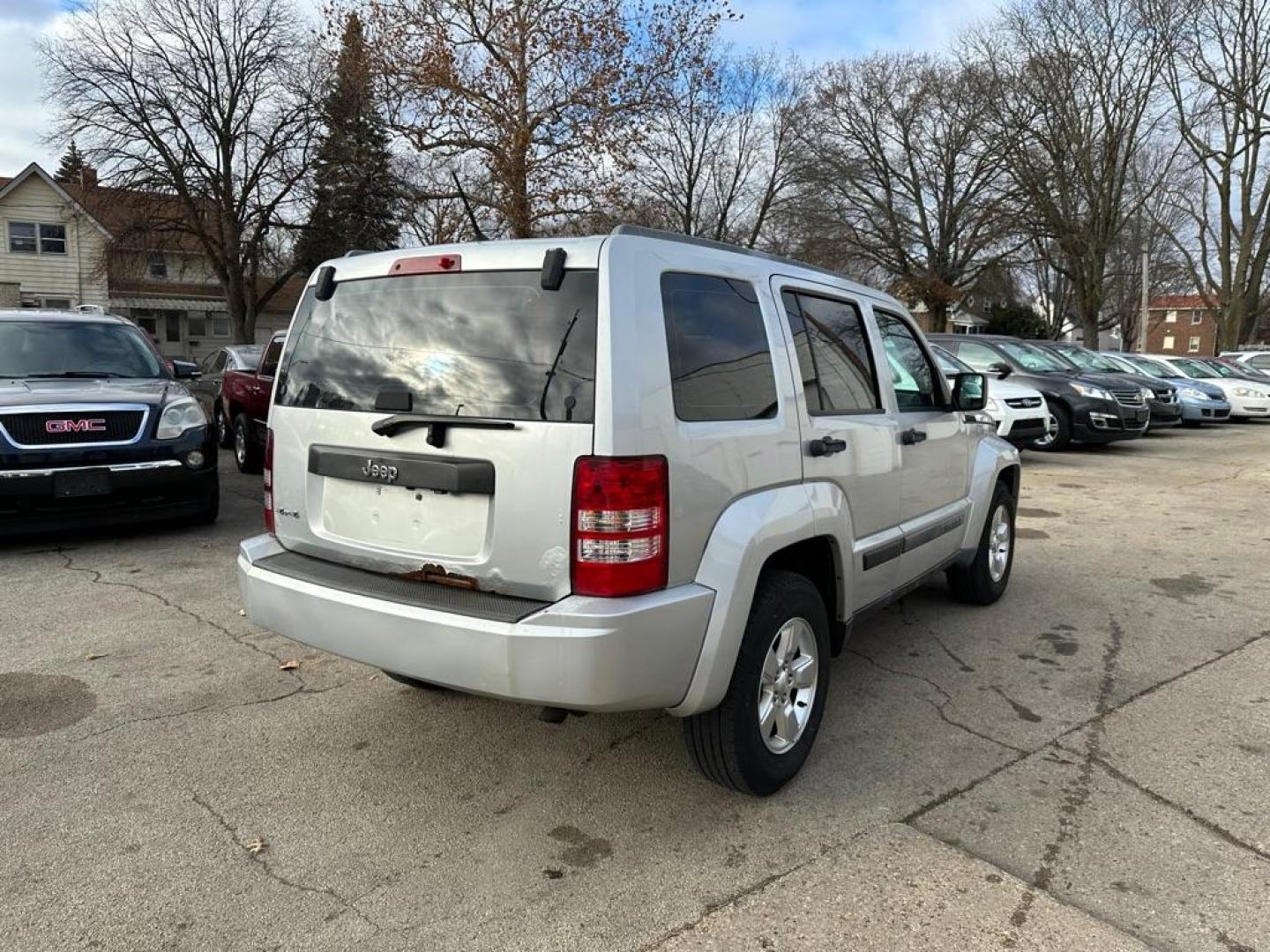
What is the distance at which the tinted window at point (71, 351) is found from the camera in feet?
23.3

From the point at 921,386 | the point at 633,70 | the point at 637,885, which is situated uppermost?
the point at 633,70

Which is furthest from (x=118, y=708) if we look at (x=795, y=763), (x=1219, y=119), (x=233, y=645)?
(x=1219, y=119)

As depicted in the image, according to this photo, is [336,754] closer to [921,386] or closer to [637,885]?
[637,885]

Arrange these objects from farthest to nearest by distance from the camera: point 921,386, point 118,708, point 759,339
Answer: point 921,386 → point 118,708 → point 759,339

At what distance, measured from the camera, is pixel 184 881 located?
265 cm

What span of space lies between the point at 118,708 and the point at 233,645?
824mm

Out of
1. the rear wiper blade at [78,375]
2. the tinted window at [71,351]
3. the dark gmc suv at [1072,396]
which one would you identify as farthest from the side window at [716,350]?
the dark gmc suv at [1072,396]

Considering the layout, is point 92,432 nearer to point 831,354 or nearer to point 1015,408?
point 831,354

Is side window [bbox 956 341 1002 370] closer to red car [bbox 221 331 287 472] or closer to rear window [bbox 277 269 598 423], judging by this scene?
red car [bbox 221 331 287 472]

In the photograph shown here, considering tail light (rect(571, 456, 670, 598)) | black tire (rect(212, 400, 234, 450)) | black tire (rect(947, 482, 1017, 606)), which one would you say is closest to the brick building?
black tire (rect(212, 400, 234, 450))

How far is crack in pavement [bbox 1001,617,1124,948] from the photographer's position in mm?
2539

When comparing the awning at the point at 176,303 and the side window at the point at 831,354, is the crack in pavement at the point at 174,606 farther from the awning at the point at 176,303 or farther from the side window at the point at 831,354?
the awning at the point at 176,303

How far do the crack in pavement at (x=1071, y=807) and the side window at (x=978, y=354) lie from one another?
31.0 feet

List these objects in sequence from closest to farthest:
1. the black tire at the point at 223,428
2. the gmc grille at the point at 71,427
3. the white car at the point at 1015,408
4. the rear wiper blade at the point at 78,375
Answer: the gmc grille at the point at 71,427 < the rear wiper blade at the point at 78,375 < the black tire at the point at 223,428 < the white car at the point at 1015,408
